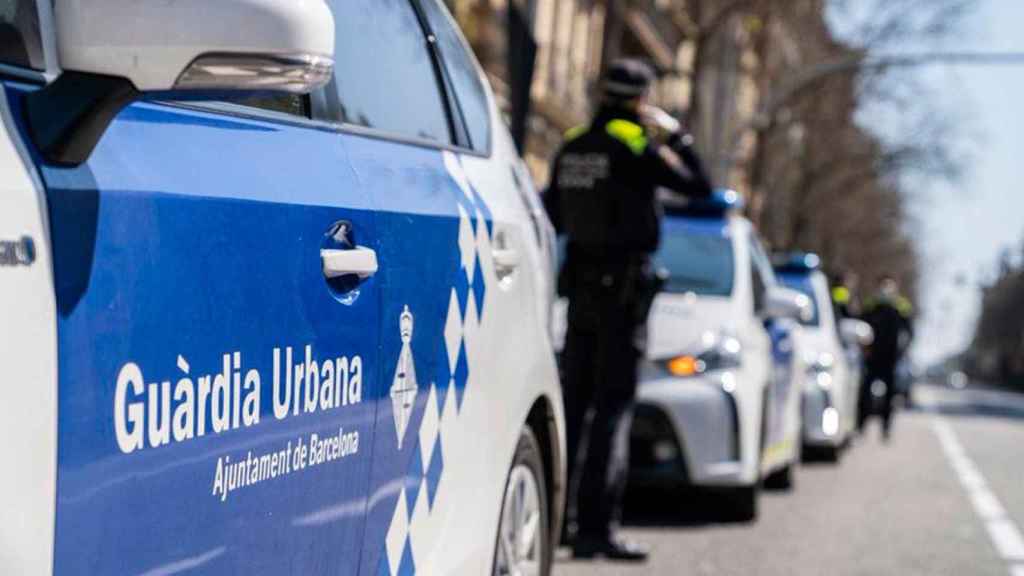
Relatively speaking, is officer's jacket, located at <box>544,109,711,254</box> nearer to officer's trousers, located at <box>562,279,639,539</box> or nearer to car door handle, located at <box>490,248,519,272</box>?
officer's trousers, located at <box>562,279,639,539</box>

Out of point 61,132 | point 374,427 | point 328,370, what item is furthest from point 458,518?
point 61,132

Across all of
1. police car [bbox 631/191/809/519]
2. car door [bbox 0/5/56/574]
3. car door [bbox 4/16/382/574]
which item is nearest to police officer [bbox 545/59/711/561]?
police car [bbox 631/191/809/519]

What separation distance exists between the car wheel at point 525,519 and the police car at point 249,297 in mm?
44

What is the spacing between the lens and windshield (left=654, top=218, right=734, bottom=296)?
10.4m

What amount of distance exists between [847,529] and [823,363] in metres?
5.52

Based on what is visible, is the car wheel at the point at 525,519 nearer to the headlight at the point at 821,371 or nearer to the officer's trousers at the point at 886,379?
the headlight at the point at 821,371

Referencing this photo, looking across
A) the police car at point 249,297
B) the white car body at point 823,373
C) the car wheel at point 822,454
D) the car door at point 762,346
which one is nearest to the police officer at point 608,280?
the car door at point 762,346

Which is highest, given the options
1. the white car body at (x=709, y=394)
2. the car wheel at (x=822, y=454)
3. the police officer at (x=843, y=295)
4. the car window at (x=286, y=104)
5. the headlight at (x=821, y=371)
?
the car window at (x=286, y=104)

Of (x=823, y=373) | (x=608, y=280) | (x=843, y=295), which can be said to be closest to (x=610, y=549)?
(x=608, y=280)

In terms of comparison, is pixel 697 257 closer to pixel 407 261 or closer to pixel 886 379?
pixel 407 261

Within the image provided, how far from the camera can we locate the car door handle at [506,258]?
15.7 ft

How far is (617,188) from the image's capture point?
320 inches

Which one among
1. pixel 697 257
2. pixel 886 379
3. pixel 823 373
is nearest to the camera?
pixel 697 257

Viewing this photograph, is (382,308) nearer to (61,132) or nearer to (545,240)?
(61,132)
